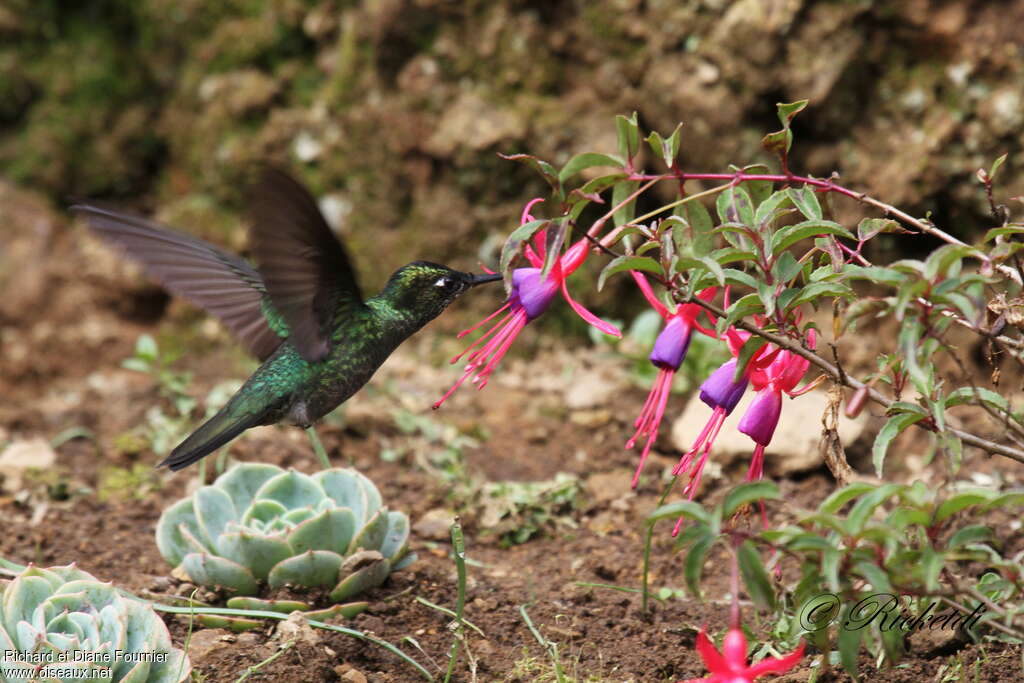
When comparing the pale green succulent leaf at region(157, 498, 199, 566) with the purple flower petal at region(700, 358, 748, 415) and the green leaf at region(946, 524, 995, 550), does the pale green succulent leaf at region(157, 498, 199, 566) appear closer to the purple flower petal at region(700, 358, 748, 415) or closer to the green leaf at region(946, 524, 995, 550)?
the purple flower petal at region(700, 358, 748, 415)

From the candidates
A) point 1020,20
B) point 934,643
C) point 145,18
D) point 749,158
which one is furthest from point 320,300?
point 145,18

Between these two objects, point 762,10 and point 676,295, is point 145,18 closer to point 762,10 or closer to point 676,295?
point 762,10

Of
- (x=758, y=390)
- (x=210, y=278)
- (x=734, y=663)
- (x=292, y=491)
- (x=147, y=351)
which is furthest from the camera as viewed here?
(x=147, y=351)

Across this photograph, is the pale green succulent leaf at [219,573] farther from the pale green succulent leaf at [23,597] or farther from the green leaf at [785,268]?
the green leaf at [785,268]

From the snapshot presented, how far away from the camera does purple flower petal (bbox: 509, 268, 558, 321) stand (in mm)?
1898

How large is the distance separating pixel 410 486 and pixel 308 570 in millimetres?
896

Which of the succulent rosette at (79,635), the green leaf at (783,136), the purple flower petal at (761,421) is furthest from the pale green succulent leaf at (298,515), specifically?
the green leaf at (783,136)

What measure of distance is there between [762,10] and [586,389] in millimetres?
1349

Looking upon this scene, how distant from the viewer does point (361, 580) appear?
245cm

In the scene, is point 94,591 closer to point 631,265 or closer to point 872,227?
point 631,265

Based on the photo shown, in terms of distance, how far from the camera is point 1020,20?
137 inches

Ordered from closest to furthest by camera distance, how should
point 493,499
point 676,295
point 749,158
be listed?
1. point 676,295
2. point 493,499
3. point 749,158

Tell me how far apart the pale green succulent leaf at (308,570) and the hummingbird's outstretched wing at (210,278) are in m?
0.56

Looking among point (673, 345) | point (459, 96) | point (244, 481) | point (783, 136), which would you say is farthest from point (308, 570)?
point (459, 96)
